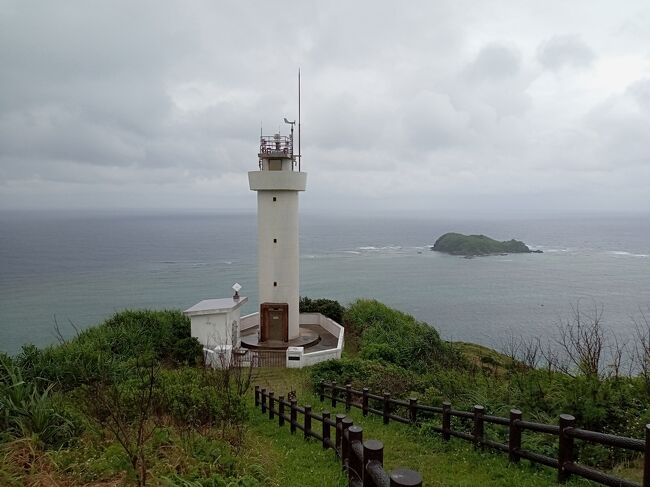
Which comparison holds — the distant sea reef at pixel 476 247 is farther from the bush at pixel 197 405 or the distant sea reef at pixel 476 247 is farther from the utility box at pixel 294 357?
the bush at pixel 197 405

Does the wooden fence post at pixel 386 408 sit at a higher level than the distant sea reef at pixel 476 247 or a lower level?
lower

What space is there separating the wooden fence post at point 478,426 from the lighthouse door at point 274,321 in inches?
502

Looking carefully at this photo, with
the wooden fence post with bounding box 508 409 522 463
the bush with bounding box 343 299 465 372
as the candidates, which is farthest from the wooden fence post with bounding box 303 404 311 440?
the bush with bounding box 343 299 465 372

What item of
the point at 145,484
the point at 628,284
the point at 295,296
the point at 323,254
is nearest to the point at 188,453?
the point at 145,484

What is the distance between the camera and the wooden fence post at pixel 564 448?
4.46m

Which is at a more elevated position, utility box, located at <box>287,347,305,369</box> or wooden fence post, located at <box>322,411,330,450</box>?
wooden fence post, located at <box>322,411,330,450</box>

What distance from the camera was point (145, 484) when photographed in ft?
14.5

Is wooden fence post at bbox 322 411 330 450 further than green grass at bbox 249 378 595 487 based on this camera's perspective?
Yes

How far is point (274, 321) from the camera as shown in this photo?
1838 centimetres

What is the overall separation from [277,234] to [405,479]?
15.9 m

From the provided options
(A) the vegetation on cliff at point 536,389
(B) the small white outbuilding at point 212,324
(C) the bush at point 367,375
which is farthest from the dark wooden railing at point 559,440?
(B) the small white outbuilding at point 212,324

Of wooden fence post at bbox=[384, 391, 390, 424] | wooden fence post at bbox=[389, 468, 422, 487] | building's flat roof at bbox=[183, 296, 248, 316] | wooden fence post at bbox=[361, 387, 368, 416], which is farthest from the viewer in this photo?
building's flat roof at bbox=[183, 296, 248, 316]

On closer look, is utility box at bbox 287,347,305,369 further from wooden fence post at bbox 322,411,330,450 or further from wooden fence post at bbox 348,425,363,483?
wooden fence post at bbox 348,425,363,483

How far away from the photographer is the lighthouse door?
18.3 metres
